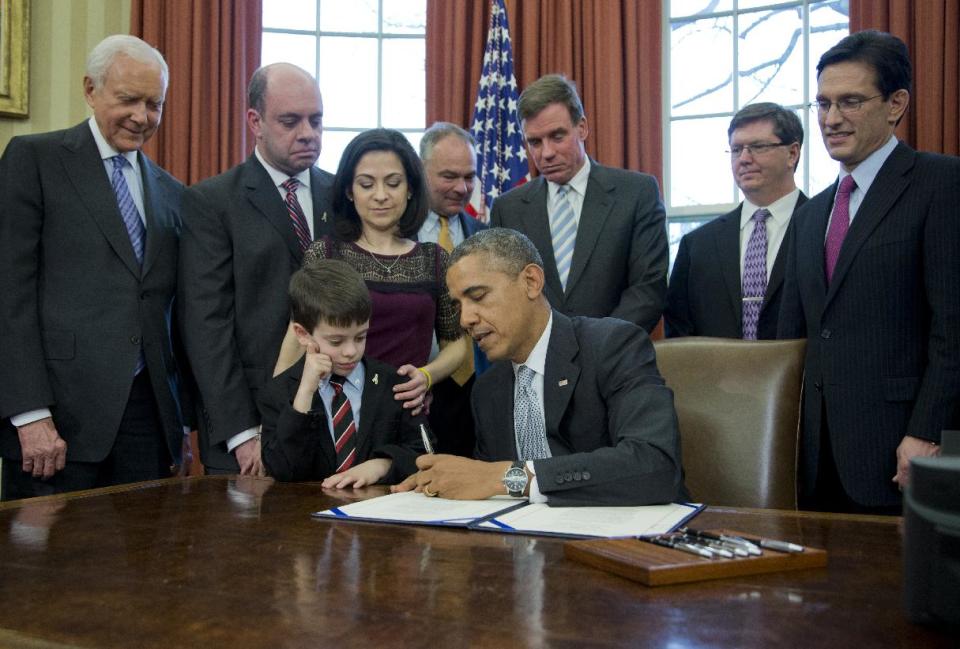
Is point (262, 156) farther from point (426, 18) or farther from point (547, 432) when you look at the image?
point (426, 18)

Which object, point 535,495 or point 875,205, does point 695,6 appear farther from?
point 535,495

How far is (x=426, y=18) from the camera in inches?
250

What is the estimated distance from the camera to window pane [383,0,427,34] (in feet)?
22.3

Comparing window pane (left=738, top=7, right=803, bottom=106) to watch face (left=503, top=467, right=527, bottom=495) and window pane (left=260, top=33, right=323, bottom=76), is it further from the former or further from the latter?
watch face (left=503, top=467, right=527, bottom=495)

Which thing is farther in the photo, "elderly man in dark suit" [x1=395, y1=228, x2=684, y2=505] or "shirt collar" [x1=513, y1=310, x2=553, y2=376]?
"shirt collar" [x1=513, y1=310, x2=553, y2=376]

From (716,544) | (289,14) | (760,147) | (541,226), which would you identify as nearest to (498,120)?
(289,14)

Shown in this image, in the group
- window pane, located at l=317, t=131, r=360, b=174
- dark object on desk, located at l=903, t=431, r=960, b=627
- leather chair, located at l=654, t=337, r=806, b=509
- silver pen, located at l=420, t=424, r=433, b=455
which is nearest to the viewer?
dark object on desk, located at l=903, t=431, r=960, b=627

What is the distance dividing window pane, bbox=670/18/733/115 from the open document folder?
4.86 meters

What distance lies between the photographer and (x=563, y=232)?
3.37 meters

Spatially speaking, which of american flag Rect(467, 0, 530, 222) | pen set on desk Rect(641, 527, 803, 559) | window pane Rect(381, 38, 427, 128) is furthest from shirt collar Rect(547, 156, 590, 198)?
window pane Rect(381, 38, 427, 128)

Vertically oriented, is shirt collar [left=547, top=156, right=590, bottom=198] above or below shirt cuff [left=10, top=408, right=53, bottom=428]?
above

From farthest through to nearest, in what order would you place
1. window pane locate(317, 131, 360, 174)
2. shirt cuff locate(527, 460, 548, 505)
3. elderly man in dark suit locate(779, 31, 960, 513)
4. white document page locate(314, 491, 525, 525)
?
window pane locate(317, 131, 360, 174) < elderly man in dark suit locate(779, 31, 960, 513) < shirt cuff locate(527, 460, 548, 505) < white document page locate(314, 491, 525, 525)

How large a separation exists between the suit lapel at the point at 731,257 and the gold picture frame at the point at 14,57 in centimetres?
444

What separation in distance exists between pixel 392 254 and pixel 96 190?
972 mm
